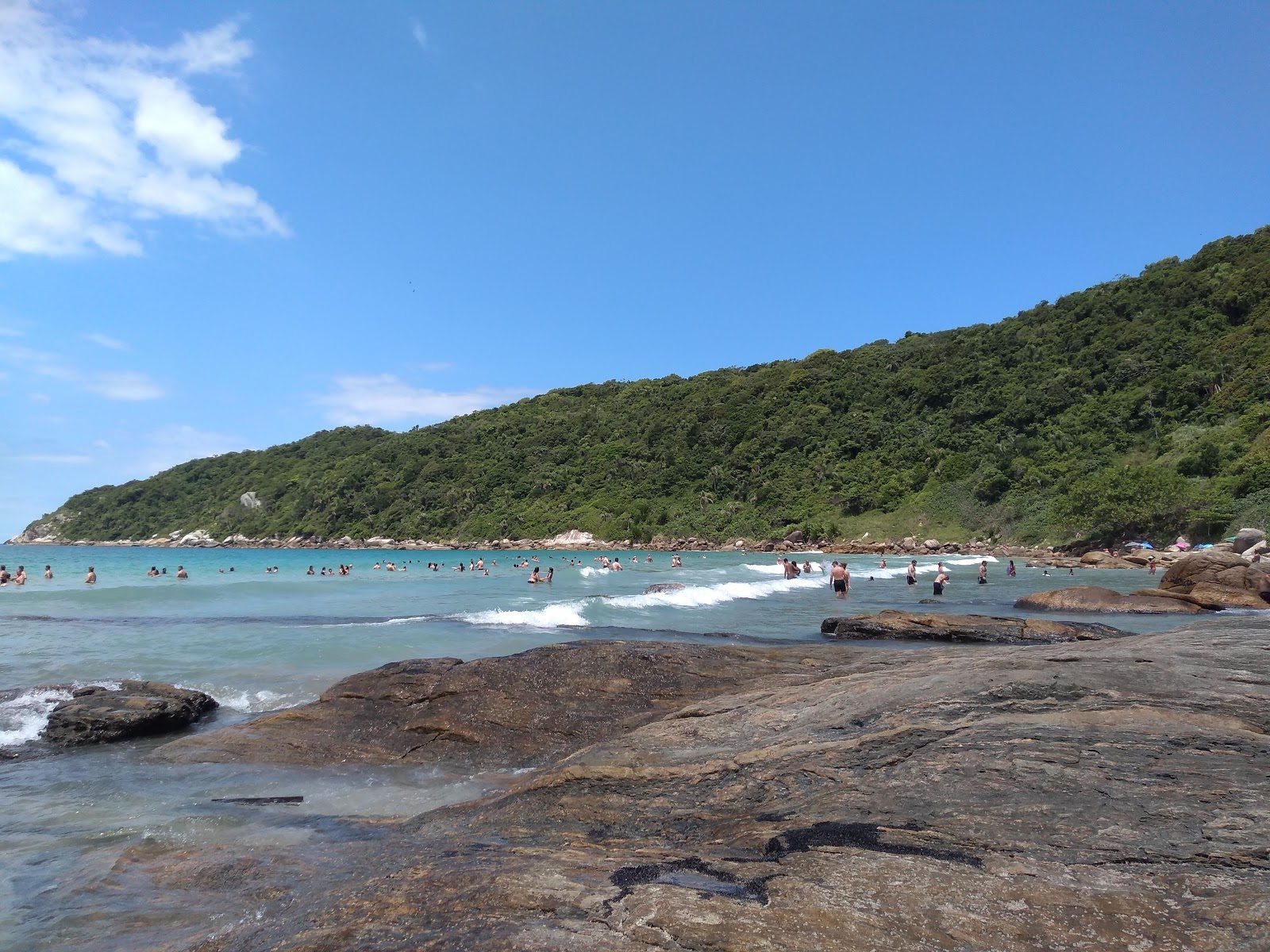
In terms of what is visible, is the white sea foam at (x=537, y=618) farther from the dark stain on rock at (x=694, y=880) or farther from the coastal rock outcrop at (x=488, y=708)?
the dark stain on rock at (x=694, y=880)

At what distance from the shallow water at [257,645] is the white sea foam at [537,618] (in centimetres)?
13

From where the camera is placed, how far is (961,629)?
1891 cm

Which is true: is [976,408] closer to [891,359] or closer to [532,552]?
[891,359]

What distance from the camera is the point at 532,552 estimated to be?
105625 mm

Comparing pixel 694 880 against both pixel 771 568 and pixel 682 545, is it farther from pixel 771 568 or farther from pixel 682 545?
pixel 682 545

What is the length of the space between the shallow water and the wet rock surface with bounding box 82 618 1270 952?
918mm

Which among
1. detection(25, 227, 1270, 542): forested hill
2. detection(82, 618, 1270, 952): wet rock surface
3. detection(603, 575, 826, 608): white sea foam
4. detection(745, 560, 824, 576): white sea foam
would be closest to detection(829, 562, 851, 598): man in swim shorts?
detection(603, 575, 826, 608): white sea foam

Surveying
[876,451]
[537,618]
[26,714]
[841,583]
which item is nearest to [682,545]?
[876,451]

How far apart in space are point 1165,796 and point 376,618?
25610mm

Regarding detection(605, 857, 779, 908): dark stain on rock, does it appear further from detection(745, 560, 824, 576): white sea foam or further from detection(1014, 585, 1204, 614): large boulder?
detection(745, 560, 824, 576): white sea foam

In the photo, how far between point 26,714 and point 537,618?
15.0 meters

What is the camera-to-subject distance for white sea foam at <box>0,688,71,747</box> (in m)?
10.6

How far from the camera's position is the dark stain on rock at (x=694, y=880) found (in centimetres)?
392

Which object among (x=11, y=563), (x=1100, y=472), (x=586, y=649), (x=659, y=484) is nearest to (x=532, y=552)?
(x=659, y=484)
